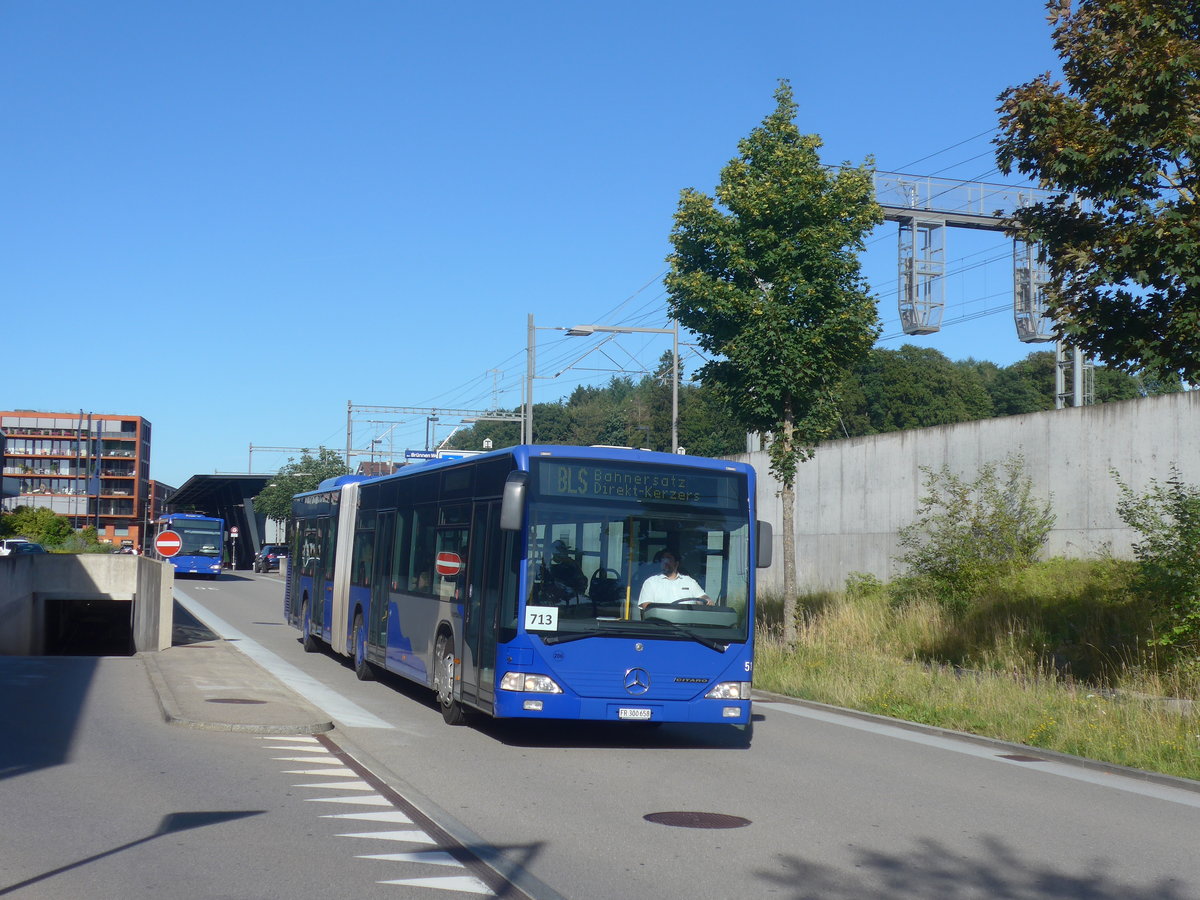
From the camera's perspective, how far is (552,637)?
12.5 metres

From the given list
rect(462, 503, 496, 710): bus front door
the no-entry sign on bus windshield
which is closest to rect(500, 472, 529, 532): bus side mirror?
rect(462, 503, 496, 710): bus front door

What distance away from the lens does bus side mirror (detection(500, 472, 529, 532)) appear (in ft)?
39.8

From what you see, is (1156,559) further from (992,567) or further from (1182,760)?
(992,567)

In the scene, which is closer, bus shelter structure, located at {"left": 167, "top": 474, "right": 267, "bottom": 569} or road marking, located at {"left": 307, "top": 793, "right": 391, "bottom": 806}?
road marking, located at {"left": 307, "top": 793, "right": 391, "bottom": 806}

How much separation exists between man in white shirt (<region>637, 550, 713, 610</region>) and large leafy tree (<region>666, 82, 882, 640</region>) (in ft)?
30.7

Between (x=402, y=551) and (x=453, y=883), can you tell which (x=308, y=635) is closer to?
(x=402, y=551)

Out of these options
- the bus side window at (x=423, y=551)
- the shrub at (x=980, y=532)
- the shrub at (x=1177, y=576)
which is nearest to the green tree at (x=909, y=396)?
the shrub at (x=980, y=532)

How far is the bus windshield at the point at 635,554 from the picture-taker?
12.6 m

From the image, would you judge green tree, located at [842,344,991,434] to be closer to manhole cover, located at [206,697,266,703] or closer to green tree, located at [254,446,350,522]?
green tree, located at [254,446,350,522]

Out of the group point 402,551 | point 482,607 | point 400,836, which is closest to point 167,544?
point 402,551

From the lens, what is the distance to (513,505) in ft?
39.8

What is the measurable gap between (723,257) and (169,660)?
36.0ft

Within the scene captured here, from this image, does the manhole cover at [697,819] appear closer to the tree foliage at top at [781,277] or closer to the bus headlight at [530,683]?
the bus headlight at [530,683]

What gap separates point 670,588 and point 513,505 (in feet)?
6.16
